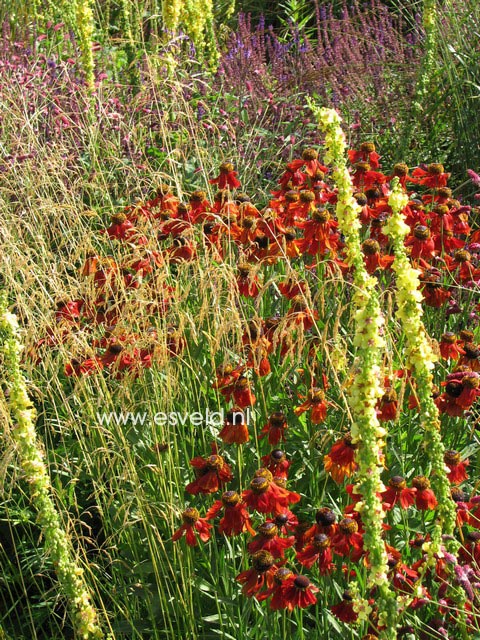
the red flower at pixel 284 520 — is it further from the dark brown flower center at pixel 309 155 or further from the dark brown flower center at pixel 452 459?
the dark brown flower center at pixel 309 155

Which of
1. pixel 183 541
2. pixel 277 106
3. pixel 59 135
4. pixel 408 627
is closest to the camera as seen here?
pixel 408 627

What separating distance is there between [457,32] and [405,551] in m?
3.39

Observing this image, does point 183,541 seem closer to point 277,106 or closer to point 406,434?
point 406,434

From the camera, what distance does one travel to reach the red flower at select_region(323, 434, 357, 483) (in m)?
1.99

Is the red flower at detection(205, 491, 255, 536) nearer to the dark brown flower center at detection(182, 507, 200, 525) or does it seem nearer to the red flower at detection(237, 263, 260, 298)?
the dark brown flower center at detection(182, 507, 200, 525)

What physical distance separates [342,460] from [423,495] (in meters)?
0.20

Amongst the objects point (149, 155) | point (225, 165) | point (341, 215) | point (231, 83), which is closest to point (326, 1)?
point (231, 83)

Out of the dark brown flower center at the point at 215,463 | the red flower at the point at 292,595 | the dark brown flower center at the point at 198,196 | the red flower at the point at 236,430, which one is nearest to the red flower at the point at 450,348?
the red flower at the point at 236,430

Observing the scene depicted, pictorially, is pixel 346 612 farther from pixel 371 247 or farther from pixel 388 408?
pixel 371 247

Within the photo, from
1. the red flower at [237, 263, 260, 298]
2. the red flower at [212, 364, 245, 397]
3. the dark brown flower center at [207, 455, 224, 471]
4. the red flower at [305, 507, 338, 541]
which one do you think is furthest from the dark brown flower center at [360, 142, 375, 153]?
the red flower at [305, 507, 338, 541]

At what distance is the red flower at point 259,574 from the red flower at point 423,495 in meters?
0.37

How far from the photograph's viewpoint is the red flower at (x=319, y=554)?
6.05 ft

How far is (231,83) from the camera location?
500cm

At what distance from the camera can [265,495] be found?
74.7 inches
